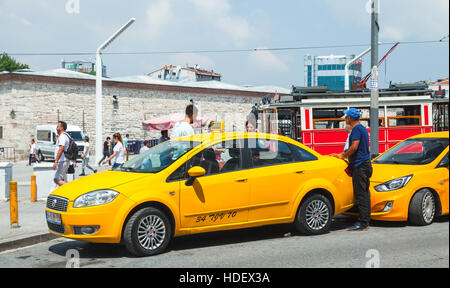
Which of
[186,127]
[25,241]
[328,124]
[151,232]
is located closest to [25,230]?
[25,241]

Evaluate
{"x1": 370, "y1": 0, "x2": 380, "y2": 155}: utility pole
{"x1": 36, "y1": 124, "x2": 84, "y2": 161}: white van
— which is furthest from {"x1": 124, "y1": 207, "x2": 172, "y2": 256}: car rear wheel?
{"x1": 36, "y1": 124, "x2": 84, "y2": 161}: white van

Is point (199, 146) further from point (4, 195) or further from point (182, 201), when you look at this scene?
point (4, 195)

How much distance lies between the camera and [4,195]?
1247 cm

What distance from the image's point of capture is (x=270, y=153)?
7.25 meters

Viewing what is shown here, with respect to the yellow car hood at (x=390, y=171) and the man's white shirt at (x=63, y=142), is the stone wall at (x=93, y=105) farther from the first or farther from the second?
the yellow car hood at (x=390, y=171)

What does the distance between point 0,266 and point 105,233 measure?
1.37 meters

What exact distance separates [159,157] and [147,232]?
1.16 metres

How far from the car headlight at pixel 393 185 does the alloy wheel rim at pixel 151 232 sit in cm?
341

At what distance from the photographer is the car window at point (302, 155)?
293 inches

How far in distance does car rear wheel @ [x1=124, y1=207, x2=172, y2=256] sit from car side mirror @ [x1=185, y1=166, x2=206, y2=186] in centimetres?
54

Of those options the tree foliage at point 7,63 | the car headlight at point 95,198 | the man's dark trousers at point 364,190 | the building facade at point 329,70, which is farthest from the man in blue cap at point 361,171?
the building facade at point 329,70

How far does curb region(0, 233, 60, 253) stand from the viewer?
7.20m

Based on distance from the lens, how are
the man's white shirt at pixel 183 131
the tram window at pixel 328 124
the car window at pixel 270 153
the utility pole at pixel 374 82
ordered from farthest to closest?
1. the tram window at pixel 328 124
2. the utility pole at pixel 374 82
3. the man's white shirt at pixel 183 131
4. the car window at pixel 270 153
